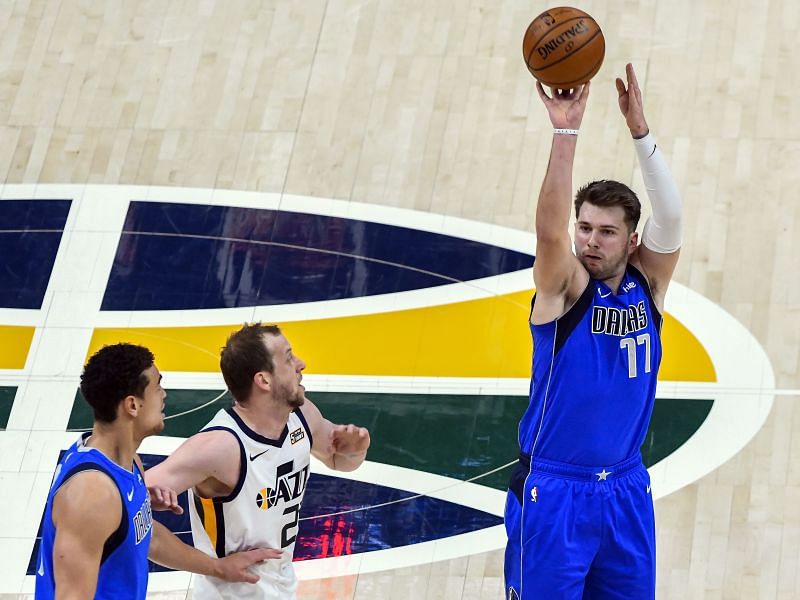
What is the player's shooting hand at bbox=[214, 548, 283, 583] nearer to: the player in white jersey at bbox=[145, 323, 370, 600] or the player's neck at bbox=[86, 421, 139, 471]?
the player in white jersey at bbox=[145, 323, 370, 600]

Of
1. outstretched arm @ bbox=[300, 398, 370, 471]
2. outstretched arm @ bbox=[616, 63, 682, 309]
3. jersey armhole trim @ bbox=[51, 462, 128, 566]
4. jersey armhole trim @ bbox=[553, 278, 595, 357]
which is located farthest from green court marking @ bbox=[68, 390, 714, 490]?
jersey armhole trim @ bbox=[51, 462, 128, 566]

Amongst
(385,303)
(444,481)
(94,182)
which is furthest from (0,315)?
(444,481)

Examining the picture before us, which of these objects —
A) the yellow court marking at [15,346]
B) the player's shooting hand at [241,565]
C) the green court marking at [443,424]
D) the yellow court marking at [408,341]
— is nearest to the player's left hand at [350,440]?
the player's shooting hand at [241,565]

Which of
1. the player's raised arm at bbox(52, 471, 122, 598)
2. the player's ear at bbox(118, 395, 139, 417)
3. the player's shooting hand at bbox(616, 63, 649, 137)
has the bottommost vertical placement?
the player's raised arm at bbox(52, 471, 122, 598)

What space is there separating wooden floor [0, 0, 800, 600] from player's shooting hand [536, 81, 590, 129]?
3465 mm

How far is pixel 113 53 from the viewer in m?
9.80

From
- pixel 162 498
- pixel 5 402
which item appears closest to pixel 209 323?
pixel 5 402

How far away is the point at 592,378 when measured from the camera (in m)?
4.83

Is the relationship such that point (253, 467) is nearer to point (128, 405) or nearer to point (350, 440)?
point (350, 440)

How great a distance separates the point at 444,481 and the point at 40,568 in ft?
11.3

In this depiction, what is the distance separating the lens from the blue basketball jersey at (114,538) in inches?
169

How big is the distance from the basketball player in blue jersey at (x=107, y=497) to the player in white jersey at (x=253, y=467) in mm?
312

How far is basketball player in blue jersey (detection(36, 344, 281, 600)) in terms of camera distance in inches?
165

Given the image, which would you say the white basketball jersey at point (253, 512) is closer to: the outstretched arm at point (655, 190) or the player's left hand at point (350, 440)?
the player's left hand at point (350, 440)
